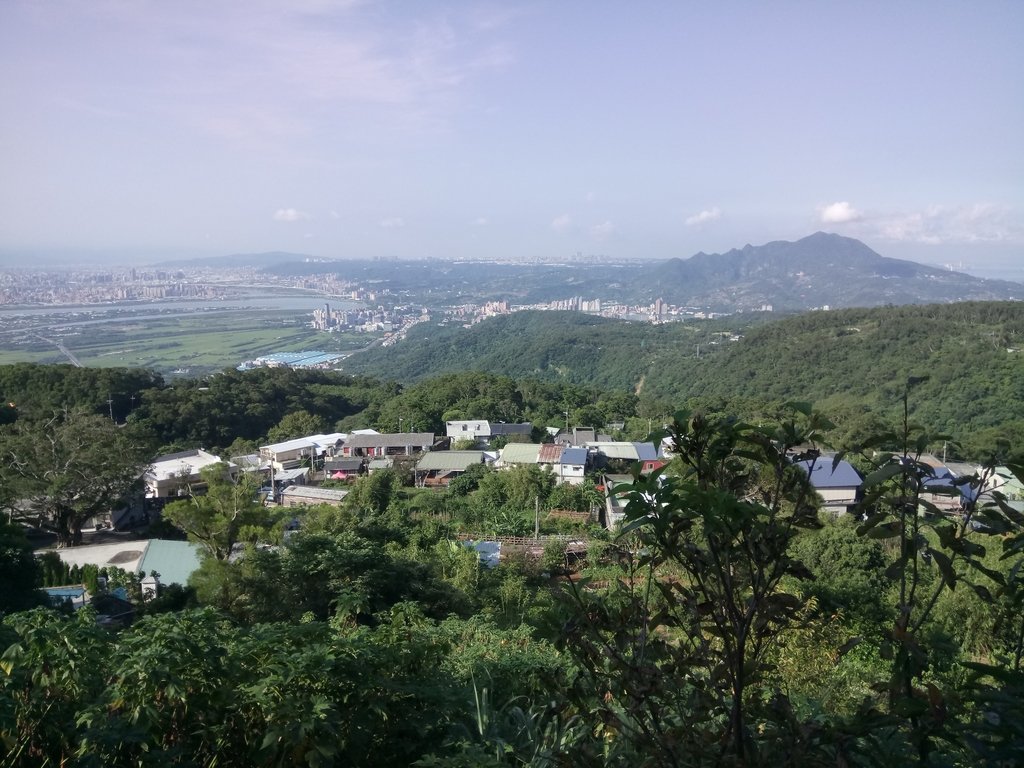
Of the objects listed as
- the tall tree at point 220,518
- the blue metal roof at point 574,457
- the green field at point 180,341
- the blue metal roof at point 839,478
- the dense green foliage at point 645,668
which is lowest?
the green field at point 180,341

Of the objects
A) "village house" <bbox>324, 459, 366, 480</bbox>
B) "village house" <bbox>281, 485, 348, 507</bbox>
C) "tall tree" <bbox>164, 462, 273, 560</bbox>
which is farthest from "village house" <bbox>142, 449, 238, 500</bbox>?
"tall tree" <bbox>164, 462, 273, 560</bbox>

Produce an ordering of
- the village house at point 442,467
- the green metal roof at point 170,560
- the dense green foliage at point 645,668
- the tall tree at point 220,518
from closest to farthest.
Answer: the dense green foliage at point 645,668
the tall tree at point 220,518
the green metal roof at point 170,560
the village house at point 442,467

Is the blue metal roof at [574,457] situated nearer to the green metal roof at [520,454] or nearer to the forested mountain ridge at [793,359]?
the green metal roof at [520,454]

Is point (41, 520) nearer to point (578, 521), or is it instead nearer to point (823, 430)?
point (578, 521)

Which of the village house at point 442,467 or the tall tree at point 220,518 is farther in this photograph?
the village house at point 442,467

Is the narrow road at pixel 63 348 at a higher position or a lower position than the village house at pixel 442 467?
higher

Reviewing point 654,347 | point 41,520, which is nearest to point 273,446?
point 41,520

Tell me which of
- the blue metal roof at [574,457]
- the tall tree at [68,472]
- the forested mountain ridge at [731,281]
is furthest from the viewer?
the forested mountain ridge at [731,281]

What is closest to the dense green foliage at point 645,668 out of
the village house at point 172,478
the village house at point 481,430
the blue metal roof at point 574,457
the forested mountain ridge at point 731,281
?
the blue metal roof at point 574,457
